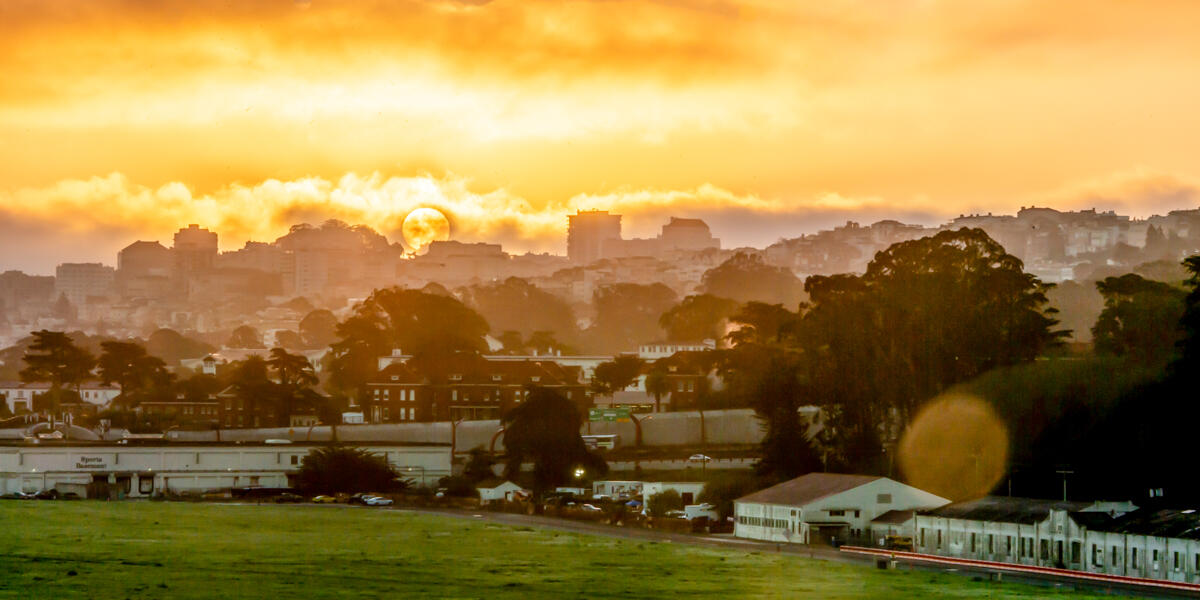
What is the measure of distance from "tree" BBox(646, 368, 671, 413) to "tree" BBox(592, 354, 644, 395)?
8704 mm

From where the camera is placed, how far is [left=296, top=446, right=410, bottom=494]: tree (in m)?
94.9

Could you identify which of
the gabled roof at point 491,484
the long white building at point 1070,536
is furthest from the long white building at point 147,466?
the long white building at point 1070,536

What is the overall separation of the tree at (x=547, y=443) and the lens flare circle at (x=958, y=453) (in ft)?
63.0

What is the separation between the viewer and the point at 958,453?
79688 mm

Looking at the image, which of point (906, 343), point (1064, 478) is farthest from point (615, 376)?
point (1064, 478)

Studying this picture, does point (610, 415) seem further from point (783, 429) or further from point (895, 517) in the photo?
point (895, 517)

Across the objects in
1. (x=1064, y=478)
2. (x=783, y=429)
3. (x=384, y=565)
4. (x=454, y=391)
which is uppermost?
(x=454, y=391)

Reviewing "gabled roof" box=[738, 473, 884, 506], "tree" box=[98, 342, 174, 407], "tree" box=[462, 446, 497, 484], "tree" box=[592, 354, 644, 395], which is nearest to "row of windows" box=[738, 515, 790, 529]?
"gabled roof" box=[738, 473, 884, 506]

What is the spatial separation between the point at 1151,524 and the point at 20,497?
5371 cm

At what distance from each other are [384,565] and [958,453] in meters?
31.6

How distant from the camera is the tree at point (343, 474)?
9494 cm

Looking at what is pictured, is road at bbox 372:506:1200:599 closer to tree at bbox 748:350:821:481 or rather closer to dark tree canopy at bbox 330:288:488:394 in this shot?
tree at bbox 748:350:821:481

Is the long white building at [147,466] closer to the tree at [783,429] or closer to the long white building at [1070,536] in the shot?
the tree at [783,429]

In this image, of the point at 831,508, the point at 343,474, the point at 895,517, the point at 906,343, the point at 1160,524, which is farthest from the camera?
the point at 343,474
